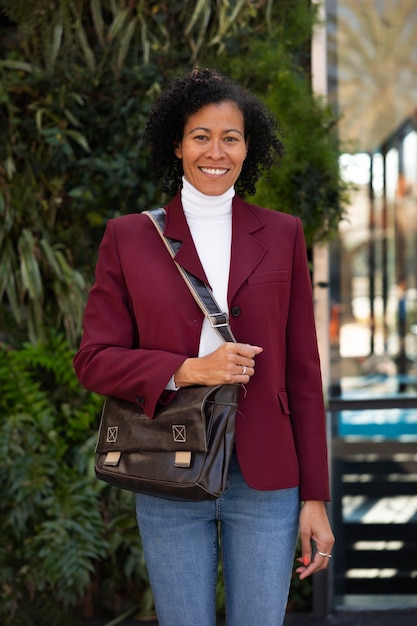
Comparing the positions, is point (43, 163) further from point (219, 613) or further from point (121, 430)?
point (121, 430)

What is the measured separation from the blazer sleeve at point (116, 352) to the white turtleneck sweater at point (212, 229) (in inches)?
7.7

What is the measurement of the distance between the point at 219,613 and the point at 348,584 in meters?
0.66

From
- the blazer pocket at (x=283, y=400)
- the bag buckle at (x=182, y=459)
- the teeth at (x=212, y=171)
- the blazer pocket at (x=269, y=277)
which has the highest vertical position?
the teeth at (x=212, y=171)

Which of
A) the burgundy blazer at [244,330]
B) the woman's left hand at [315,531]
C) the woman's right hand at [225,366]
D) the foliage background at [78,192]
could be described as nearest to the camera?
the woman's right hand at [225,366]

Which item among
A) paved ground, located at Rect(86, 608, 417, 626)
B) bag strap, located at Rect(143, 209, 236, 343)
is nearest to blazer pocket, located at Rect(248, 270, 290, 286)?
bag strap, located at Rect(143, 209, 236, 343)

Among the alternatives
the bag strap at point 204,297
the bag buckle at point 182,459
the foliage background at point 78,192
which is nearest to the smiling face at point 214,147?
the bag strap at point 204,297

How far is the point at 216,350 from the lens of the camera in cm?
194

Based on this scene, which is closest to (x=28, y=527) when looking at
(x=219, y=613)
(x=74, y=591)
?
(x=74, y=591)

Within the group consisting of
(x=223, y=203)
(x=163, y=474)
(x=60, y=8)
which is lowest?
(x=163, y=474)

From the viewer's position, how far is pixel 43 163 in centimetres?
453

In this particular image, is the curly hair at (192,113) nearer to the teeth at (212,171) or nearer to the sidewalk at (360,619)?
the teeth at (212,171)

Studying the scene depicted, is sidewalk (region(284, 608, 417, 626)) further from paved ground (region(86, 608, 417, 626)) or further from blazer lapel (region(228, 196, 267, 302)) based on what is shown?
blazer lapel (region(228, 196, 267, 302))

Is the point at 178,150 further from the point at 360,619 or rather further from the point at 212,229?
the point at 360,619

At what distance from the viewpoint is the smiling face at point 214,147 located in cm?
213
